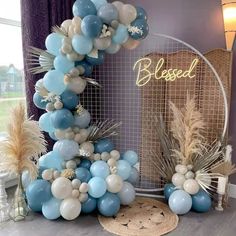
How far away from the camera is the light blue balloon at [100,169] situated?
233 cm

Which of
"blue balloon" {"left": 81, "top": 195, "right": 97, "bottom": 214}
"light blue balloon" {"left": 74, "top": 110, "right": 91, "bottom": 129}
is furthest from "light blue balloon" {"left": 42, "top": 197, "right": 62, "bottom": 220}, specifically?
"light blue balloon" {"left": 74, "top": 110, "right": 91, "bottom": 129}

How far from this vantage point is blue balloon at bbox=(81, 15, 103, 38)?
2.10 metres

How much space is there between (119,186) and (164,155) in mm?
691

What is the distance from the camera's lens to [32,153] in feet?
7.74

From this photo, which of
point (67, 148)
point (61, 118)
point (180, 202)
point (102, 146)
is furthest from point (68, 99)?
point (180, 202)

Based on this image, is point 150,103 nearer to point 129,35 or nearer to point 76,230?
point 129,35

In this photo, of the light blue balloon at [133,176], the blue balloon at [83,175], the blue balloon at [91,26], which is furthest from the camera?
the light blue balloon at [133,176]

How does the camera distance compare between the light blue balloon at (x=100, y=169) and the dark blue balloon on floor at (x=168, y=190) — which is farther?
the dark blue balloon on floor at (x=168, y=190)

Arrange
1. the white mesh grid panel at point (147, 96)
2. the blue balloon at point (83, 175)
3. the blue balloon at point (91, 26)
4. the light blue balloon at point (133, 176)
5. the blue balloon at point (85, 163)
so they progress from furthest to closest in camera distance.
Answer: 1. the white mesh grid panel at point (147, 96)
2. the light blue balloon at point (133, 176)
3. the blue balloon at point (85, 163)
4. the blue balloon at point (83, 175)
5. the blue balloon at point (91, 26)

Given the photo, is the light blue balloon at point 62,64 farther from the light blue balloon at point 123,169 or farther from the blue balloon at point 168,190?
the blue balloon at point 168,190

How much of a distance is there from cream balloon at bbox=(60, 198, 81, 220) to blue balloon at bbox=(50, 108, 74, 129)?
23.3 inches

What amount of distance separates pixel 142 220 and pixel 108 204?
32 cm

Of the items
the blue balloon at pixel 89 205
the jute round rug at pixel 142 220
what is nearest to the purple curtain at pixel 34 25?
the blue balloon at pixel 89 205

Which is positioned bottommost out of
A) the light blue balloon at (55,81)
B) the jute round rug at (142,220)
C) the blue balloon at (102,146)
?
the jute round rug at (142,220)
